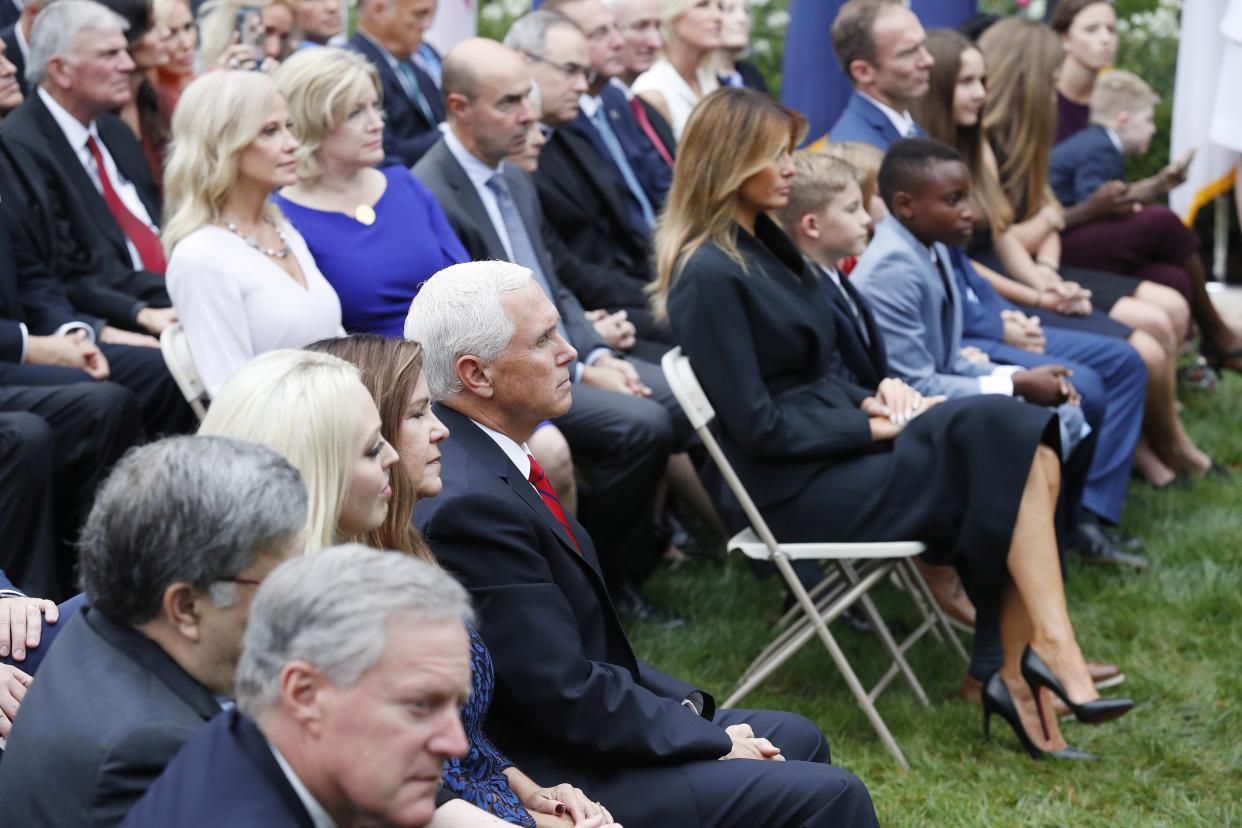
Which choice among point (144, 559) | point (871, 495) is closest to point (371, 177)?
point (871, 495)

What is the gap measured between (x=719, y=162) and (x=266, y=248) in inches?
54.5

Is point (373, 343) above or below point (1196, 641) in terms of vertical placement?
above

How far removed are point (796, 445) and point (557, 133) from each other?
2.42 m

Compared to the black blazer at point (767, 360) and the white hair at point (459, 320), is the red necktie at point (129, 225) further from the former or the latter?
the white hair at point (459, 320)

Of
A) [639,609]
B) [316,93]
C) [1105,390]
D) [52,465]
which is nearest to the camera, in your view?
[52,465]

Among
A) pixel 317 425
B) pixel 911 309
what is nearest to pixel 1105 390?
pixel 911 309

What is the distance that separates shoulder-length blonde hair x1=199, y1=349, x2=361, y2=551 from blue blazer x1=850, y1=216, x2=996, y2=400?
322 centimetres

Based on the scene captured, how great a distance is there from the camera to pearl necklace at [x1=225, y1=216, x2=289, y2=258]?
498 cm

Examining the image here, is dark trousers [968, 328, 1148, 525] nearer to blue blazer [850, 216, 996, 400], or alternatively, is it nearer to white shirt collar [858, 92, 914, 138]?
blue blazer [850, 216, 996, 400]

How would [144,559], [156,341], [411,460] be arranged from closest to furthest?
[144,559] < [411,460] < [156,341]

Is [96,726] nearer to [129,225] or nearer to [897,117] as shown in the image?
[129,225]

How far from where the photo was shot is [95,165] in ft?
18.9

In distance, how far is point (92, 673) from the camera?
7.38 ft

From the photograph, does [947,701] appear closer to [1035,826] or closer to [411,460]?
[1035,826]
